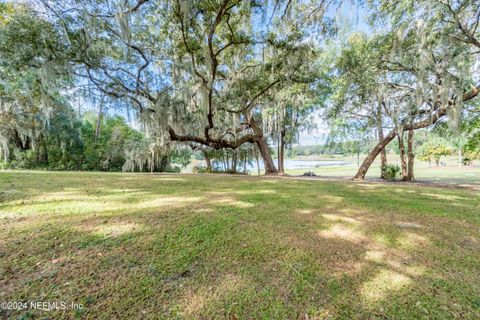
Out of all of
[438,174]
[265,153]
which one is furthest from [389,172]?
[438,174]

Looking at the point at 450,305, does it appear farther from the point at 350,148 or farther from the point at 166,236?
the point at 350,148

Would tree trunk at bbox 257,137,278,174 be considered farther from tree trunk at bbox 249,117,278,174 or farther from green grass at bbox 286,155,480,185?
green grass at bbox 286,155,480,185

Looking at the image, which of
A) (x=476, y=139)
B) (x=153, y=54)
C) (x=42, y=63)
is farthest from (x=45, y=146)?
(x=476, y=139)

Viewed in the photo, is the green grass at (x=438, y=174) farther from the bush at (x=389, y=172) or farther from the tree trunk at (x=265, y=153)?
the tree trunk at (x=265, y=153)

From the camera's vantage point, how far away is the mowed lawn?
1.30m

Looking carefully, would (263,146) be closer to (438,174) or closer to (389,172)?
(389,172)

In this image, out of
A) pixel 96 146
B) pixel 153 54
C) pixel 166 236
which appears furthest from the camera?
pixel 96 146

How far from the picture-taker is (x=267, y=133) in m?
11.1

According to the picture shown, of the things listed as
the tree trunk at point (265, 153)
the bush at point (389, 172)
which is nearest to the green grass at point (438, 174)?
the bush at point (389, 172)

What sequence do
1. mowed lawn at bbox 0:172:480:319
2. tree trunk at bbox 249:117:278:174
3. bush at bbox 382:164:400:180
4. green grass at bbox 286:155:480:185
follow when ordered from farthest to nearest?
bush at bbox 382:164:400:180
tree trunk at bbox 249:117:278:174
green grass at bbox 286:155:480:185
mowed lawn at bbox 0:172:480:319

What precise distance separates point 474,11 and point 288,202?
7.49 meters

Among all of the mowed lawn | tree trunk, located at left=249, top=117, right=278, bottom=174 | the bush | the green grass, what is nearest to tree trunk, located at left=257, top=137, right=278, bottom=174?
tree trunk, located at left=249, top=117, right=278, bottom=174

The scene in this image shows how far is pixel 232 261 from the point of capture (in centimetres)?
176

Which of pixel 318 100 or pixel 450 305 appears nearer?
pixel 450 305
